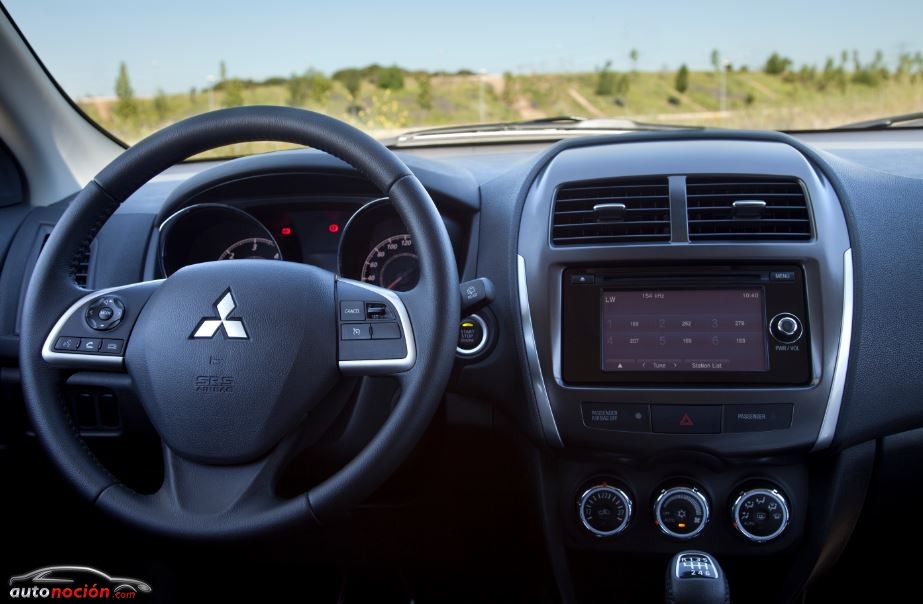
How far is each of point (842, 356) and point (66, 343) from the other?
1.62 meters

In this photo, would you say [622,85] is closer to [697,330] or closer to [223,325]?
[697,330]

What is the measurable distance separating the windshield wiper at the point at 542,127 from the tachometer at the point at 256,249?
665 millimetres

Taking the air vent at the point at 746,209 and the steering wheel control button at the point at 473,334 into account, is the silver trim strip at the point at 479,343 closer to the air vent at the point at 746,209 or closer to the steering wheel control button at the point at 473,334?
the steering wheel control button at the point at 473,334

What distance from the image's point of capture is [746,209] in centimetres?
200

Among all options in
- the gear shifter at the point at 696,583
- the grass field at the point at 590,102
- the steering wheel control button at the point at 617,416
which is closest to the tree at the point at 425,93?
the grass field at the point at 590,102

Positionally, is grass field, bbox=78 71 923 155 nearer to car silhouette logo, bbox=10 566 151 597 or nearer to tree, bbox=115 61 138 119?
tree, bbox=115 61 138 119

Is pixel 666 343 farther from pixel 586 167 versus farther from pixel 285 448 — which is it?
pixel 285 448

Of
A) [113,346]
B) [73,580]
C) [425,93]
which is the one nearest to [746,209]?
[113,346]

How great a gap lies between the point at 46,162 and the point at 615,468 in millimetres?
1858

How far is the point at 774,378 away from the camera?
2.00m

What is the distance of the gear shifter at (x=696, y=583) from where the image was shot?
76.9 inches

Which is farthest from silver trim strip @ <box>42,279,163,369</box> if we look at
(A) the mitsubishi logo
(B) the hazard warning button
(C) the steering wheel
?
(B) the hazard warning button

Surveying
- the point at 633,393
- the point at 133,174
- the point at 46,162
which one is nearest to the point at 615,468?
the point at 633,393

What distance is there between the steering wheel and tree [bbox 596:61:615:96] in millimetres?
1605
